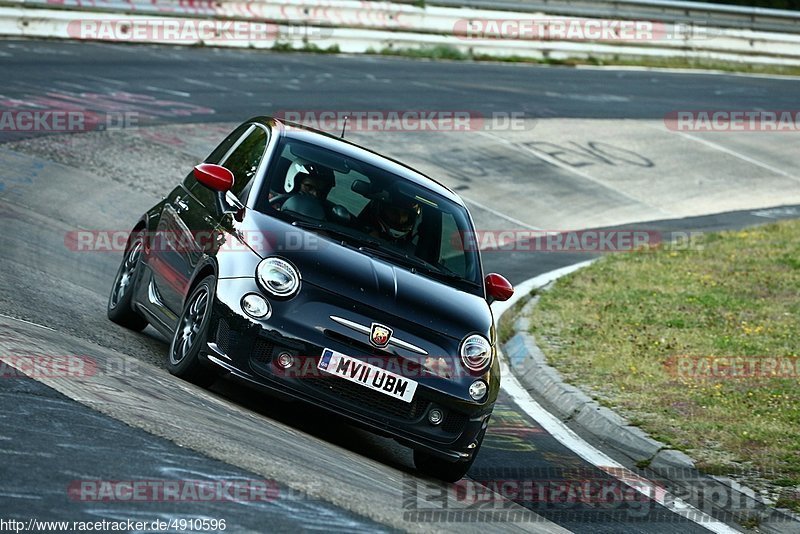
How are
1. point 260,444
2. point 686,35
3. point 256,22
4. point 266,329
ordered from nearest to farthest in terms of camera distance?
point 260,444 < point 266,329 < point 256,22 < point 686,35

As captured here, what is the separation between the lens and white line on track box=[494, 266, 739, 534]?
7645mm

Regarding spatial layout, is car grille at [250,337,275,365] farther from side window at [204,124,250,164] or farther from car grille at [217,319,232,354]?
side window at [204,124,250,164]

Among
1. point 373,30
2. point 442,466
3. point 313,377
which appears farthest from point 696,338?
point 373,30

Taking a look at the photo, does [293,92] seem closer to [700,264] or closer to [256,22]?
[256,22]

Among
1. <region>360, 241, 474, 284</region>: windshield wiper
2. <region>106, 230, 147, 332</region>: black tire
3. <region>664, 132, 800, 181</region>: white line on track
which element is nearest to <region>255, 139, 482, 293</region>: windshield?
<region>360, 241, 474, 284</region>: windshield wiper

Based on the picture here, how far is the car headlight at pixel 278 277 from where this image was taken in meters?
7.14

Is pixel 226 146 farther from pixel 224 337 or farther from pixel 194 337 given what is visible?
pixel 224 337

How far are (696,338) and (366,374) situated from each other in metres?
5.58

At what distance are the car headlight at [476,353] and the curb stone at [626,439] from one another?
1.68 metres

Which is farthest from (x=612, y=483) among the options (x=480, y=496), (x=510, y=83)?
(x=510, y=83)

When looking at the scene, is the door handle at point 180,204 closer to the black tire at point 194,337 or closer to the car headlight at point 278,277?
the black tire at point 194,337

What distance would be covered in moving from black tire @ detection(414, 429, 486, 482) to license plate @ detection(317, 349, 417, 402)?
0.50 m

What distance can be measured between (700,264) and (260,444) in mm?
10180

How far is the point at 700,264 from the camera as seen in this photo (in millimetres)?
15484
